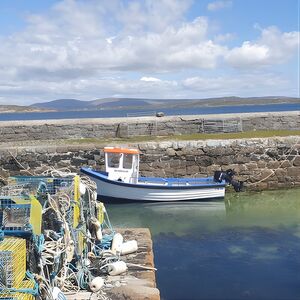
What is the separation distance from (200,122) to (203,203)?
Result: 440 centimetres

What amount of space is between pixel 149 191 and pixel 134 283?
6630 millimetres

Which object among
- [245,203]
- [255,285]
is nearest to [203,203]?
[245,203]

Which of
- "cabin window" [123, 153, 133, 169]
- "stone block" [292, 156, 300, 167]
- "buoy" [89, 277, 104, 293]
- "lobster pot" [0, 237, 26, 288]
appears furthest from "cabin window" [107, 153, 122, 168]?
"lobster pot" [0, 237, 26, 288]

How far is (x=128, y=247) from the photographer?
20.4ft

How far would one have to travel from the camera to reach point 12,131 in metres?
15.7

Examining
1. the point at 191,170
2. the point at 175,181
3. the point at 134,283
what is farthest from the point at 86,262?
the point at 191,170

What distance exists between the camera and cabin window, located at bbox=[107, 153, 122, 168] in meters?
12.2

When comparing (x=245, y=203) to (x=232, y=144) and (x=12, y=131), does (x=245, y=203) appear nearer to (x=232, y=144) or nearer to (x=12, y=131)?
(x=232, y=144)

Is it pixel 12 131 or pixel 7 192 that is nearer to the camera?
pixel 7 192

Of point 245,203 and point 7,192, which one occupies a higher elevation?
point 7,192

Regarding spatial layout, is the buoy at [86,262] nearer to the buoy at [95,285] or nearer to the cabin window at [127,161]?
the buoy at [95,285]

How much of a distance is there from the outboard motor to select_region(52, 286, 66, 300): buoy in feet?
27.1

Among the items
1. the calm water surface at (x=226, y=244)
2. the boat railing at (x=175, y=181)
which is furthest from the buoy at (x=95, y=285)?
the boat railing at (x=175, y=181)

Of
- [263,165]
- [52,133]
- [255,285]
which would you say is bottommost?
[255,285]
